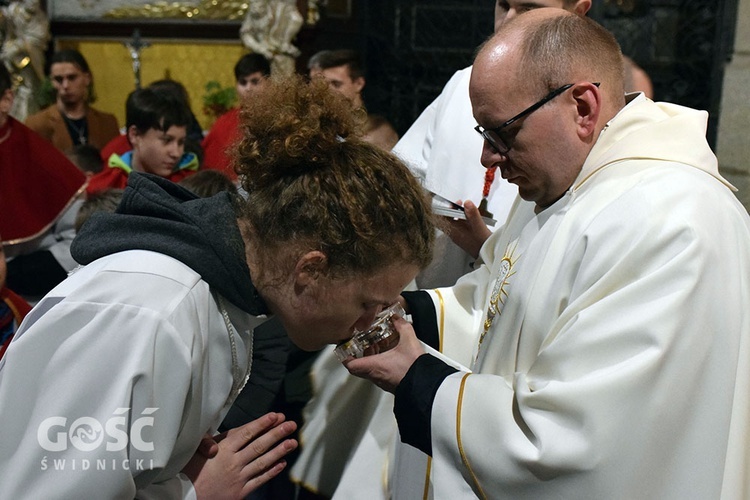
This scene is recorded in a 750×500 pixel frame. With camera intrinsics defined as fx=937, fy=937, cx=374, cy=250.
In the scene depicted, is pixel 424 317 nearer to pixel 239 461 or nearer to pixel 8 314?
pixel 239 461

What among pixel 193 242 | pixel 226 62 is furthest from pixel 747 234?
pixel 226 62

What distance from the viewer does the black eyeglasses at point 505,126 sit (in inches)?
85.7

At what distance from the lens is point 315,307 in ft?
6.70

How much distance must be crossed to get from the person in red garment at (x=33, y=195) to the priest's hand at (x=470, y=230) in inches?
72.3

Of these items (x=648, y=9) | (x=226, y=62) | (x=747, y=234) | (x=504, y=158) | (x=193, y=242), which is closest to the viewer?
(x=193, y=242)

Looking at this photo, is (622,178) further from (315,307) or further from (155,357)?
(155,357)

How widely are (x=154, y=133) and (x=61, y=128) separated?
3308 millimetres

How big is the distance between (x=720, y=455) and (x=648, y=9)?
20.6ft

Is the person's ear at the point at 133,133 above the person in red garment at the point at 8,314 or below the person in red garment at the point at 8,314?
above

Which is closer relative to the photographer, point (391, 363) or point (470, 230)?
point (391, 363)

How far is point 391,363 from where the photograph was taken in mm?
2256

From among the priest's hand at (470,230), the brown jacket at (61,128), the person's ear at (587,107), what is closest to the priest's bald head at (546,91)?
the person's ear at (587,107)

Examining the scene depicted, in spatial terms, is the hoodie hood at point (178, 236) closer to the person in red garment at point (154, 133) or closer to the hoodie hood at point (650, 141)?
the hoodie hood at point (650, 141)

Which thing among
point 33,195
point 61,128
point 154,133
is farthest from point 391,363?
point 61,128
